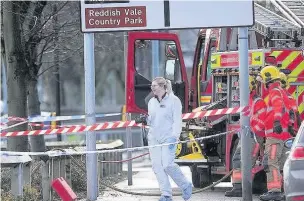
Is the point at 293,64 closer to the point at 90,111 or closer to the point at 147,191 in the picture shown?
the point at 90,111

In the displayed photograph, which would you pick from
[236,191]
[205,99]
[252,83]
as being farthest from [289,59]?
[205,99]

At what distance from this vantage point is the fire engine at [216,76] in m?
15.2

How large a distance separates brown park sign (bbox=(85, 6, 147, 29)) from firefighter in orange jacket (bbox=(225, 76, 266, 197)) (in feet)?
6.41

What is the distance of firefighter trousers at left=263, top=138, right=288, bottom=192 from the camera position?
13.8 m

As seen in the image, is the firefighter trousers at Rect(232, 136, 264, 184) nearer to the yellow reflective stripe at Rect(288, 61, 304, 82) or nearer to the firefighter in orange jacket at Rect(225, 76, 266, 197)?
the firefighter in orange jacket at Rect(225, 76, 266, 197)

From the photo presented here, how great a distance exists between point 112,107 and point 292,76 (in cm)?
3768

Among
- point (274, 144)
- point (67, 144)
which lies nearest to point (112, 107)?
point (67, 144)

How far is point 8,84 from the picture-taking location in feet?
55.8

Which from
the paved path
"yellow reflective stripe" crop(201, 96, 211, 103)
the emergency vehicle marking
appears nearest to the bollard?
the paved path

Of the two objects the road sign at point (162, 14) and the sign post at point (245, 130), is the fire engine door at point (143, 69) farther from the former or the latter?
the sign post at point (245, 130)

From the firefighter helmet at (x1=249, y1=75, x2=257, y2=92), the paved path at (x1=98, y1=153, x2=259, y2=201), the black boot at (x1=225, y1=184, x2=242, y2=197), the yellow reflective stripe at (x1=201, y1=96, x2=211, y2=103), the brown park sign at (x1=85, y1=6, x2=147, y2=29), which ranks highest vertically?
the brown park sign at (x1=85, y1=6, x2=147, y2=29)

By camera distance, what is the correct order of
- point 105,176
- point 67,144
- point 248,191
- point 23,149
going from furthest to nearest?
point 67,144 → point 105,176 → point 23,149 → point 248,191

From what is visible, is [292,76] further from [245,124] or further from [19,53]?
[19,53]

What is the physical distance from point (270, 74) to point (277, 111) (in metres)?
0.66
